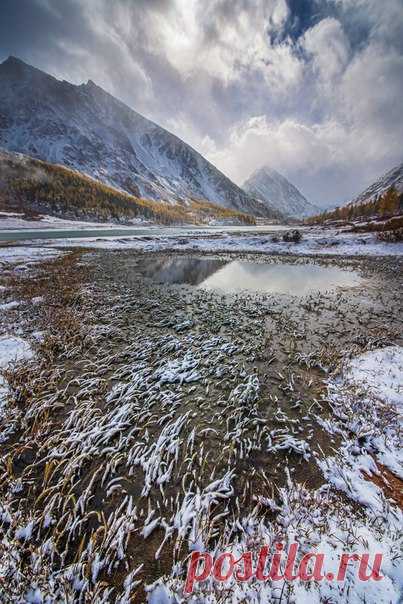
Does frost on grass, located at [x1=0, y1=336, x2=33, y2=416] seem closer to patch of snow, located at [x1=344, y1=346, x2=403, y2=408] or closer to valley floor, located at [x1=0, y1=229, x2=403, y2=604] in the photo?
valley floor, located at [x1=0, y1=229, x2=403, y2=604]

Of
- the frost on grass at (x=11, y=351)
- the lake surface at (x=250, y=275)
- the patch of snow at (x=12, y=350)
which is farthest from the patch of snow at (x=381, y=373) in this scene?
the patch of snow at (x=12, y=350)

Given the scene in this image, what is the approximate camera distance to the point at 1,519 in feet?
12.9

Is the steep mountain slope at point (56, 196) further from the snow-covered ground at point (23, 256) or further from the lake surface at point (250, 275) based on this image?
the lake surface at point (250, 275)

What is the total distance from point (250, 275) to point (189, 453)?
20.8 meters

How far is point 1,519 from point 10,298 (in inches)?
594

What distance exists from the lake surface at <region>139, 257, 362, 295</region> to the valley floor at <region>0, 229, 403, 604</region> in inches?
314

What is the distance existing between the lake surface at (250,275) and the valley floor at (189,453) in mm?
7986

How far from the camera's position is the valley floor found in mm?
3391

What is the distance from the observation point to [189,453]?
5500 millimetres

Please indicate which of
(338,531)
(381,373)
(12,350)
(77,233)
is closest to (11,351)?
(12,350)

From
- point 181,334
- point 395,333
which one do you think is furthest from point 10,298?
point 395,333

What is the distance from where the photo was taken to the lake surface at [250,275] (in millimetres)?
20212

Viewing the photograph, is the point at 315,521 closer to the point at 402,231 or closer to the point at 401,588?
the point at 401,588

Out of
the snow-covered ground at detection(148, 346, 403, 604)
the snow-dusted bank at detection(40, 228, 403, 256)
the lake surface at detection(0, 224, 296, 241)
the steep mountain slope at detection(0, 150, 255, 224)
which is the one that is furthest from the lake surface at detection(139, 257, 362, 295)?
the steep mountain slope at detection(0, 150, 255, 224)
